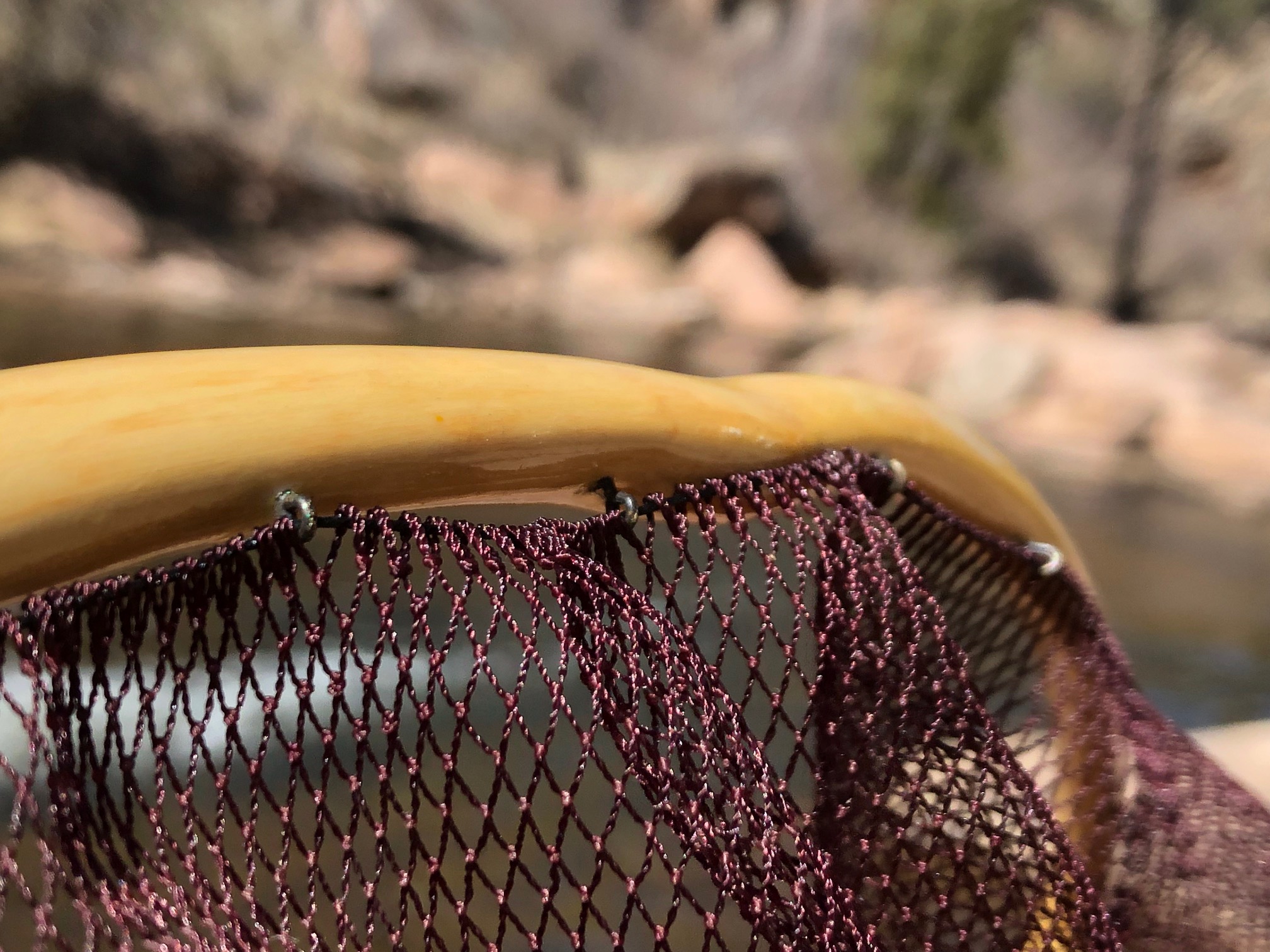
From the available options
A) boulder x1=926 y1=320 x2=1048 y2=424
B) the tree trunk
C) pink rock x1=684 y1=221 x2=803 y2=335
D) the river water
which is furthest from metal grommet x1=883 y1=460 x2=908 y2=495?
the tree trunk

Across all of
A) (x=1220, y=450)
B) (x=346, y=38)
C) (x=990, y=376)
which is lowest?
(x=1220, y=450)

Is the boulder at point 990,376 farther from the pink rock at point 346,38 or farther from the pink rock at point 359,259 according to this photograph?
the pink rock at point 346,38

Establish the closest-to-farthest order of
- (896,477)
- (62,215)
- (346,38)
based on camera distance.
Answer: (896,477) → (62,215) → (346,38)

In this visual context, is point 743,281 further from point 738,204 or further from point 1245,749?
point 1245,749

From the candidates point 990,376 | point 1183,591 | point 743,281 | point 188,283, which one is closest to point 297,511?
point 1183,591

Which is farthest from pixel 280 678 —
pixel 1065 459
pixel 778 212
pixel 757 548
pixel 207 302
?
pixel 778 212

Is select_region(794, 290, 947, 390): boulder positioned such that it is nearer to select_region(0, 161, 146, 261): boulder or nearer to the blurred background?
the blurred background

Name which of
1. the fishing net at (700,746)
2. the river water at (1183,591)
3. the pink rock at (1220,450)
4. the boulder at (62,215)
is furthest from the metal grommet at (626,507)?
the boulder at (62,215)

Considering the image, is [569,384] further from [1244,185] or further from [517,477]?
[1244,185]
